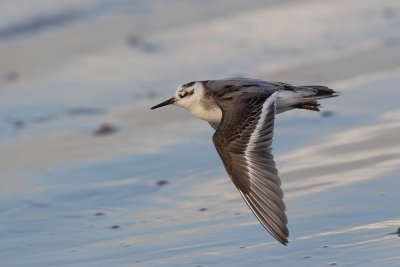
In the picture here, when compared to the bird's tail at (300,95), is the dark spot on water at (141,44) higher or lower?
higher

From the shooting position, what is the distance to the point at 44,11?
465 inches

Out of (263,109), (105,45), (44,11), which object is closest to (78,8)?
(44,11)

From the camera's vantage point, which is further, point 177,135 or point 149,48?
point 149,48

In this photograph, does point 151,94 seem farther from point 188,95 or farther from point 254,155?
point 254,155

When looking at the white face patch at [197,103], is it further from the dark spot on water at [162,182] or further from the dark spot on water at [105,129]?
the dark spot on water at [105,129]

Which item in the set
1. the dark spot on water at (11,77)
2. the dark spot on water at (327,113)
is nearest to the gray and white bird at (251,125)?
the dark spot on water at (327,113)

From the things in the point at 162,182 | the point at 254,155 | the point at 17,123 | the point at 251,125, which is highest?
the point at 251,125

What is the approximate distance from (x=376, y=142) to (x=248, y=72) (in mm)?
2525

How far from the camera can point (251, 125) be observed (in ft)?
20.4

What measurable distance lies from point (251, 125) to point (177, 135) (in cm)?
185

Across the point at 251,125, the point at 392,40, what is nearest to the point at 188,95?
the point at 251,125

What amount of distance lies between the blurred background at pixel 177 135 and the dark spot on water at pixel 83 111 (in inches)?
1.5

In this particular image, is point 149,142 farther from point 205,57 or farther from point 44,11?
point 44,11

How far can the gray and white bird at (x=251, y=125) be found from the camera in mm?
5766
